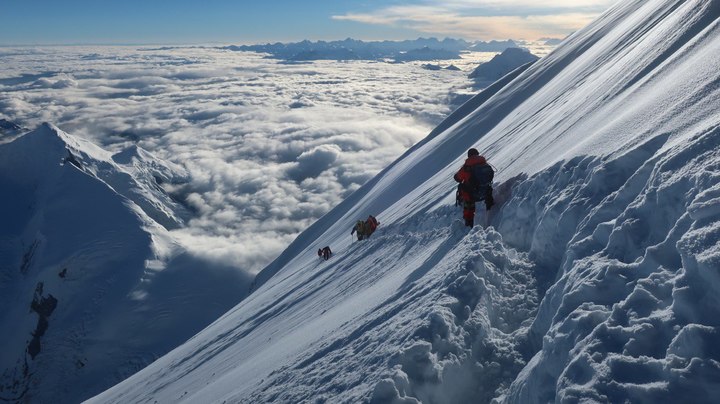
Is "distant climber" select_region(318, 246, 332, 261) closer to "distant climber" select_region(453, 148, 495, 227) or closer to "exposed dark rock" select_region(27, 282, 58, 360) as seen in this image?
"distant climber" select_region(453, 148, 495, 227)

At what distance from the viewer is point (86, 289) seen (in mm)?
87688

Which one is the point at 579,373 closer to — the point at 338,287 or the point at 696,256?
the point at 696,256

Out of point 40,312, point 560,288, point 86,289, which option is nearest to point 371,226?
point 560,288

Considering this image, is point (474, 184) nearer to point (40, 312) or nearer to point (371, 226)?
point (371, 226)

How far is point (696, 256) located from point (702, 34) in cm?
781

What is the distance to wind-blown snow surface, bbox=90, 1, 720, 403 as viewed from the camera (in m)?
4.09

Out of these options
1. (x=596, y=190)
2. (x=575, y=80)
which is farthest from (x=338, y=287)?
(x=575, y=80)

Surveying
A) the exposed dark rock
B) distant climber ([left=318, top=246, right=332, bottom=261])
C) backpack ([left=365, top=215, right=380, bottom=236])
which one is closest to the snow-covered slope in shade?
the exposed dark rock

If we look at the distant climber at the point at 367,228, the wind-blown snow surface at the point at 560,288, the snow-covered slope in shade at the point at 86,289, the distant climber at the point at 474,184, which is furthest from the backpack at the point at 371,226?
the snow-covered slope in shade at the point at 86,289

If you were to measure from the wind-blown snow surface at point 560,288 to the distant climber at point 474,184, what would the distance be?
478 mm

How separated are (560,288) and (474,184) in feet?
13.4

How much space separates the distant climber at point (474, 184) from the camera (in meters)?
9.38

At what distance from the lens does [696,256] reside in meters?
4.07

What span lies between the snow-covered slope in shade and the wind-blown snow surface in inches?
3059
